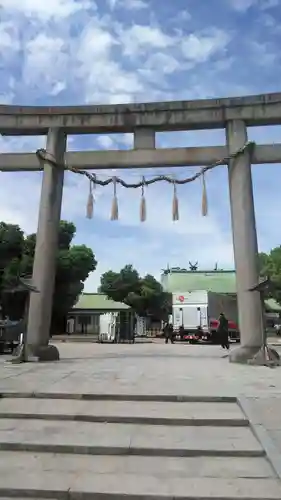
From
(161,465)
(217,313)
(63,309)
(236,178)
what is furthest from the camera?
(63,309)

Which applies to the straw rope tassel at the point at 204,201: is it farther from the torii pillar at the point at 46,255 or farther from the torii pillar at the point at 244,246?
the torii pillar at the point at 46,255

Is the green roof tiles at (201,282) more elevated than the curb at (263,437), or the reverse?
the green roof tiles at (201,282)

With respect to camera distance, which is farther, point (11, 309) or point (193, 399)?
point (11, 309)

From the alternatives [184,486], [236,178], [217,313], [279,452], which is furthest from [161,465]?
[217,313]

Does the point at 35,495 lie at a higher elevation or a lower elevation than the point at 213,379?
lower

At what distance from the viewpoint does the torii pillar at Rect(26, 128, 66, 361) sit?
1284 cm

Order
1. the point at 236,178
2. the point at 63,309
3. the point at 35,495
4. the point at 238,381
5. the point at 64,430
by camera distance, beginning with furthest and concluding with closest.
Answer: the point at 63,309 → the point at 236,178 → the point at 238,381 → the point at 64,430 → the point at 35,495

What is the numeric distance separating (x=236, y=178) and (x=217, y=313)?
18450 millimetres

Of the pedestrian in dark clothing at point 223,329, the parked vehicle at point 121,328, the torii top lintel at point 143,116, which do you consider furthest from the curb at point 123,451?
the parked vehicle at point 121,328

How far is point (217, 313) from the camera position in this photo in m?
30.4

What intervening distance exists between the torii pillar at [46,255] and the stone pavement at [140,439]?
4451 millimetres

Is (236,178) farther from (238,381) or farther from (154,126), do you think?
(238,381)

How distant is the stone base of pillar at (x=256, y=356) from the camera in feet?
38.3

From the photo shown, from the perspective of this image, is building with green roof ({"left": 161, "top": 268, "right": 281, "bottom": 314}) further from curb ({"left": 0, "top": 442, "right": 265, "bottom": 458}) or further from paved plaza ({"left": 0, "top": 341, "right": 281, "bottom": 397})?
curb ({"left": 0, "top": 442, "right": 265, "bottom": 458})
